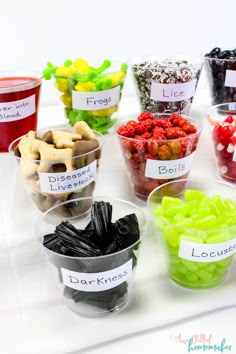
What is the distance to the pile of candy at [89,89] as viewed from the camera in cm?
90

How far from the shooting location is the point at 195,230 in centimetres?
57

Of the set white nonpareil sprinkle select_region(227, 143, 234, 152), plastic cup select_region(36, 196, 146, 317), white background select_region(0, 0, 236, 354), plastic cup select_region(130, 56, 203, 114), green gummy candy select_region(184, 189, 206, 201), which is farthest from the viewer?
white background select_region(0, 0, 236, 354)

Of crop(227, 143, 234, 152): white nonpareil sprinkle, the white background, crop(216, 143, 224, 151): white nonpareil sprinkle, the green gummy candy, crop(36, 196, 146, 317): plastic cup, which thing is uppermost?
the white background

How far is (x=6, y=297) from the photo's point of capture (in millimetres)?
637

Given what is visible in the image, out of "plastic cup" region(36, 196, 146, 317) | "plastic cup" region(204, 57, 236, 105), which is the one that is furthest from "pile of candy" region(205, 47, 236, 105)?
"plastic cup" region(36, 196, 146, 317)

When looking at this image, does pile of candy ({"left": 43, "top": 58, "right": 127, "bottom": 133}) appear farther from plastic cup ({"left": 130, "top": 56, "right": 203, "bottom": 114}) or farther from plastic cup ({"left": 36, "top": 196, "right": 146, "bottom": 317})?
plastic cup ({"left": 36, "top": 196, "right": 146, "bottom": 317})

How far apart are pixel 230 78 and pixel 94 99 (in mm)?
333

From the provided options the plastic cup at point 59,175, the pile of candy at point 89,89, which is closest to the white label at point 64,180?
the plastic cup at point 59,175

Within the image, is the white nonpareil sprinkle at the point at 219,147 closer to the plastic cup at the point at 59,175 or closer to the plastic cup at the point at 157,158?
the plastic cup at the point at 157,158

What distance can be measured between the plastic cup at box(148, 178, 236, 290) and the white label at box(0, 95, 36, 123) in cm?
35

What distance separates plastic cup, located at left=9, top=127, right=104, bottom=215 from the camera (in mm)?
716

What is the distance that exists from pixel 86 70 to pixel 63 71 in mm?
52

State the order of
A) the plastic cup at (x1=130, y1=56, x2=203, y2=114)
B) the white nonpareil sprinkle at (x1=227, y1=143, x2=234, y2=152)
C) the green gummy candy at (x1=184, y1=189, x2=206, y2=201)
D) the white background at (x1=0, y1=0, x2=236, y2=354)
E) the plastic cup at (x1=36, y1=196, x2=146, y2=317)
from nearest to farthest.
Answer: the plastic cup at (x1=36, y1=196, x2=146, y2=317) → the green gummy candy at (x1=184, y1=189, x2=206, y2=201) → the white nonpareil sprinkle at (x1=227, y1=143, x2=234, y2=152) → the plastic cup at (x1=130, y1=56, x2=203, y2=114) → the white background at (x1=0, y1=0, x2=236, y2=354)

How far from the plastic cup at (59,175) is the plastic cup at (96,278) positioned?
9 centimetres
